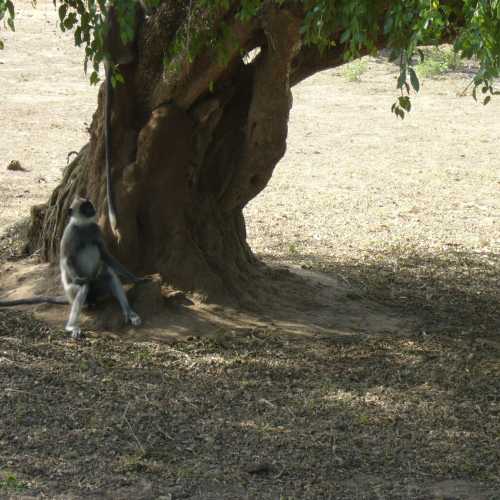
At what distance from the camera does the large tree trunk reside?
670 centimetres

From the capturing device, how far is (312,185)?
12602 mm

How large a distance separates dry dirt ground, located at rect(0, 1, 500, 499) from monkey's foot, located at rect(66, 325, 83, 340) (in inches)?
4.6

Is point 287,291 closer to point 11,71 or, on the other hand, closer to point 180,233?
point 180,233

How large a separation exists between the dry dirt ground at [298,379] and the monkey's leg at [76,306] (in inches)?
5.4

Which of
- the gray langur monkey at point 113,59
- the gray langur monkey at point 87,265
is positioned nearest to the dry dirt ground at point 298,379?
the gray langur monkey at point 87,265

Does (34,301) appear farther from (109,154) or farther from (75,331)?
(109,154)

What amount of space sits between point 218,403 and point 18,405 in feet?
3.80

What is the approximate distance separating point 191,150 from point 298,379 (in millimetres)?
1933

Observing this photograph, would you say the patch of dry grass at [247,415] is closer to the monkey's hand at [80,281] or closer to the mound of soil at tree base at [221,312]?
the mound of soil at tree base at [221,312]

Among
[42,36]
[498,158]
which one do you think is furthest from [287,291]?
[42,36]

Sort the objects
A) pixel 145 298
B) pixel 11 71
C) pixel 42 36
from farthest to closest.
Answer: pixel 42 36
pixel 11 71
pixel 145 298

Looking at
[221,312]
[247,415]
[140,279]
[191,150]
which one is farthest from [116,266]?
[247,415]

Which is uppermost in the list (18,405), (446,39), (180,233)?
(446,39)

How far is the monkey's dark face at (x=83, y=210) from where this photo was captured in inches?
268
